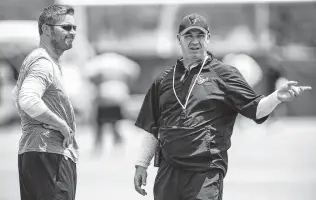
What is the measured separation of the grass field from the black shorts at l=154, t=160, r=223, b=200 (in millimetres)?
4460

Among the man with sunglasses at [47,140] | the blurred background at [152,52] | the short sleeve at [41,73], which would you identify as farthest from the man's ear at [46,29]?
the blurred background at [152,52]

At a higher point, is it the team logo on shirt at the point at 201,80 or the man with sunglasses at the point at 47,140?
the team logo on shirt at the point at 201,80

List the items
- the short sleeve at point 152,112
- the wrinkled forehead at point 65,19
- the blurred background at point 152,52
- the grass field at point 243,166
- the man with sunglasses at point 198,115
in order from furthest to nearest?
1. the blurred background at point 152,52
2. the grass field at point 243,166
3. the short sleeve at point 152,112
4. the wrinkled forehead at point 65,19
5. the man with sunglasses at point 198,115

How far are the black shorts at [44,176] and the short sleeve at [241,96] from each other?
1131 millimetres

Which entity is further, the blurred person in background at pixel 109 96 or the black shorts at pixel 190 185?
the blurred person in background at pixel 109 96

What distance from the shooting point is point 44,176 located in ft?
16.2

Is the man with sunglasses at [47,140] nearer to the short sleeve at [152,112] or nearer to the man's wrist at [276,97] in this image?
the short sleeve at [152,112]

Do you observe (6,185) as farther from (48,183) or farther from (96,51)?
(96,51)

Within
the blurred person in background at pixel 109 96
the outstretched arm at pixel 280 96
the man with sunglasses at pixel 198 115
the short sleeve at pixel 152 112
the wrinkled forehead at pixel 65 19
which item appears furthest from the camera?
the blurred person in background at pixel 109 96

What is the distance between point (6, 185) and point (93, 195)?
1.54m

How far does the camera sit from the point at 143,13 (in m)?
24.7

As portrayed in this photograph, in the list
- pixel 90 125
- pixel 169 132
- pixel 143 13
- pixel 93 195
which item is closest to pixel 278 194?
pixel 93 195

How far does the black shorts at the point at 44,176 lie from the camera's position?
4.93 metres

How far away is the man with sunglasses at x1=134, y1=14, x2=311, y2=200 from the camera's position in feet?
16.6
